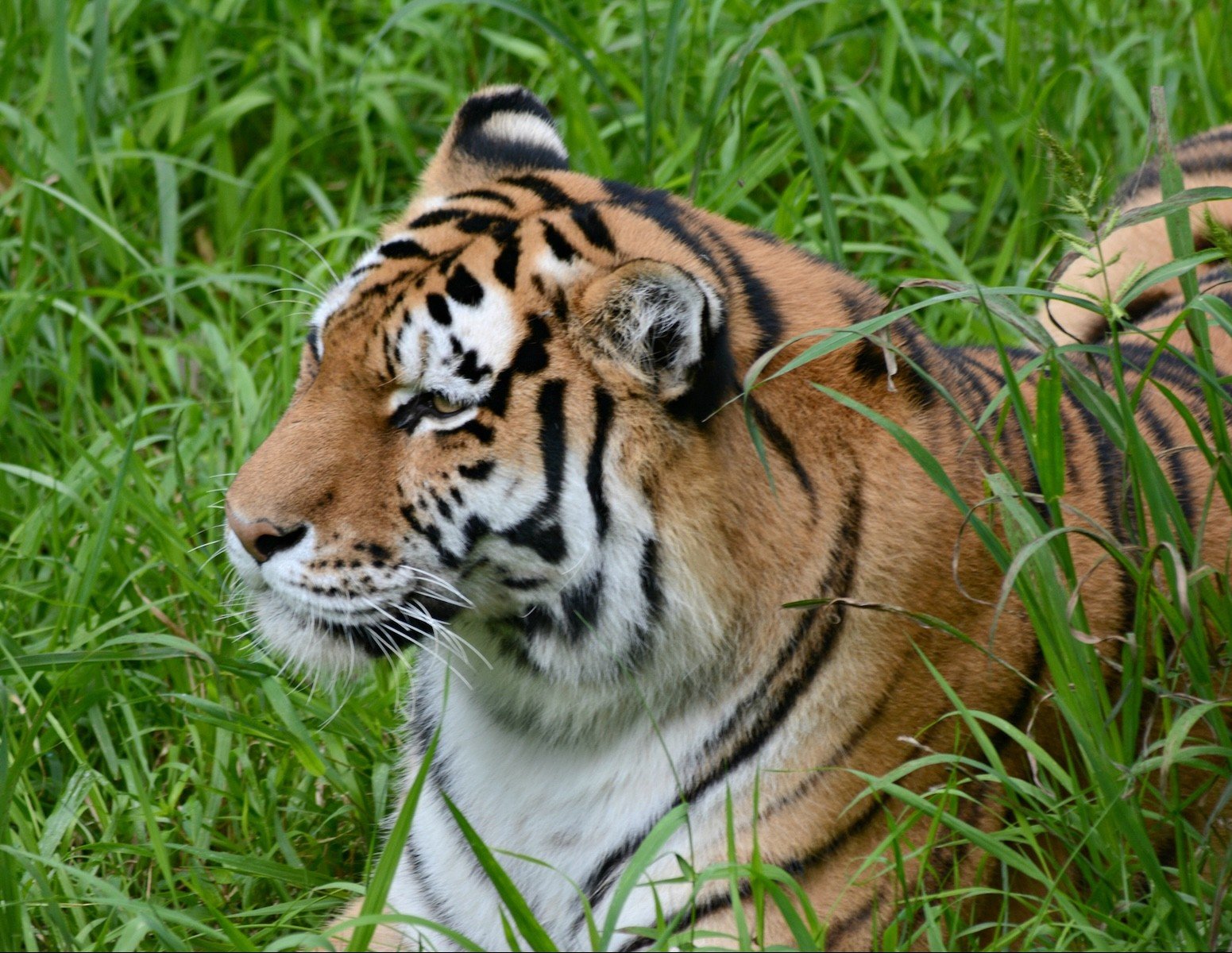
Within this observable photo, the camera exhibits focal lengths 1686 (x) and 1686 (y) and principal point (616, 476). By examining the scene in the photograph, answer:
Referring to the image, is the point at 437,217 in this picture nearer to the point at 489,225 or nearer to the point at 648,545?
the point at 489,225

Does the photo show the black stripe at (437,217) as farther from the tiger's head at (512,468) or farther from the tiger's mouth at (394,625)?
the tiger's mouth at (394,625)

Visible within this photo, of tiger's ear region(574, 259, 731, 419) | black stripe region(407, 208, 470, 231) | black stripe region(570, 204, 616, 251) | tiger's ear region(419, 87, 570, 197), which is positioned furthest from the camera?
tiger's ear region(419, 87, 570, 197)

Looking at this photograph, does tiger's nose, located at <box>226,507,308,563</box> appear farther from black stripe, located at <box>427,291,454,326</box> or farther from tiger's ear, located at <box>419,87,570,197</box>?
tiger's ear, located at <box>419,87,570,197</box>

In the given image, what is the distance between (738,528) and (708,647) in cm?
17

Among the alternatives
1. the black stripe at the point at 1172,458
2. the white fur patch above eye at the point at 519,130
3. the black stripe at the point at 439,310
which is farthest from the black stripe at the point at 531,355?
the black stripe at the point at 1172,458

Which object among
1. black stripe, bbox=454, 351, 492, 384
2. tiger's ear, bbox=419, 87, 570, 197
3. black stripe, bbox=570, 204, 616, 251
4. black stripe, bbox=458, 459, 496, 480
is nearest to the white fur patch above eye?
tiger's ear, bbox=419, 87, 570, 197

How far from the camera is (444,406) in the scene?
2.30 metres

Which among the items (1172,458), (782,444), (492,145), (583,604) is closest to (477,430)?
(583,604)

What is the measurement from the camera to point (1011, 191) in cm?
438

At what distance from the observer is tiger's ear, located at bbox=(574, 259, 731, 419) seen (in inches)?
85.2

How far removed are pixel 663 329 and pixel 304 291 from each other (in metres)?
0.75

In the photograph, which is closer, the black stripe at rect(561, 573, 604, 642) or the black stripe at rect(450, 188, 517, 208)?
the black stripe at rect(561, 573, 604, 642)

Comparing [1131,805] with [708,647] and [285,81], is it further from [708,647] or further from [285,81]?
[285,81]

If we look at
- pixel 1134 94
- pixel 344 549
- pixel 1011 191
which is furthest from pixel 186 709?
pixel 1134 94
